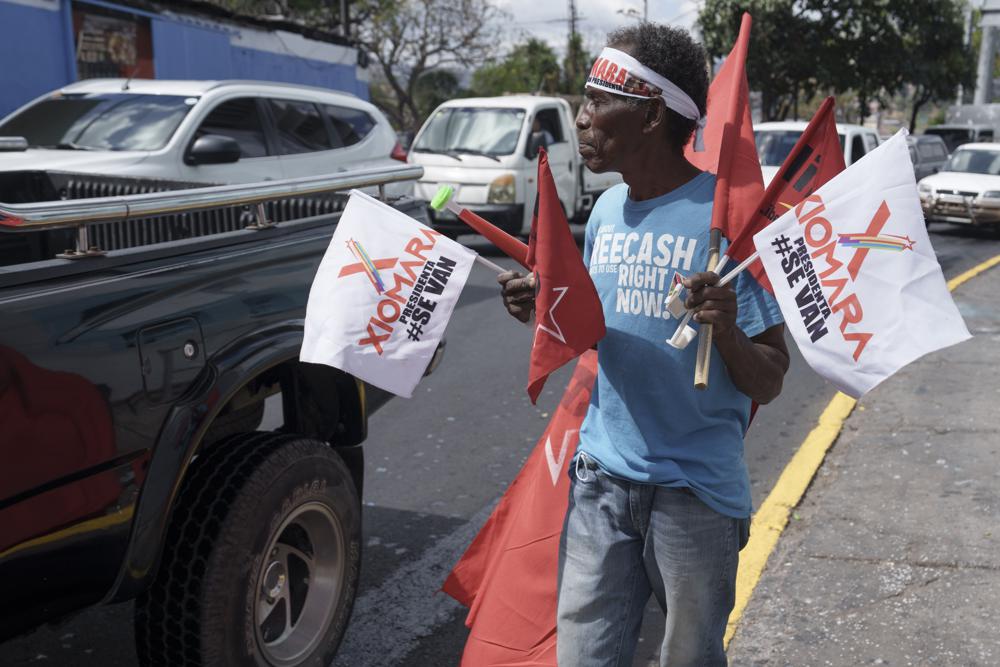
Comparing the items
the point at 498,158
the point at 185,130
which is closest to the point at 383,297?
the point at 185,130

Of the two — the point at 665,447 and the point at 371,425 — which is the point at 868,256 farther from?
the point at 371,425

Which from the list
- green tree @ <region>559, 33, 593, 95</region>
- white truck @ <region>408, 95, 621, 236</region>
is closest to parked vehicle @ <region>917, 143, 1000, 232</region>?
white truck @ <region>408, 95, 621, 236</region>

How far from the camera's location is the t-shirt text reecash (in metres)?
2.10

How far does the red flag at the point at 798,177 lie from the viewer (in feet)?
6.59

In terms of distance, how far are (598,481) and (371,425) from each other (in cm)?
393

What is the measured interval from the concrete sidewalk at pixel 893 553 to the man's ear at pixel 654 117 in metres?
2.02

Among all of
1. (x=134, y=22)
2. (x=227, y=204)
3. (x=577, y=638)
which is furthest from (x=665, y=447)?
(x=134, y=22)

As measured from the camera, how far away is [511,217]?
12312mm

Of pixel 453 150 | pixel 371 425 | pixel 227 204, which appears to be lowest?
pixel 371 425

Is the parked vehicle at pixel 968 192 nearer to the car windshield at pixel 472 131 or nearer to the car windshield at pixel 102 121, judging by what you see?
the car windshield at pixel 472 131

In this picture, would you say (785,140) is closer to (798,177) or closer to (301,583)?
(301,583)

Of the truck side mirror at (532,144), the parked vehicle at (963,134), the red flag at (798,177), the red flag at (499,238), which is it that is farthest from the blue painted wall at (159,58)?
the parked vehicle at (963,134)

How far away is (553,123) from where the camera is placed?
13664 mm

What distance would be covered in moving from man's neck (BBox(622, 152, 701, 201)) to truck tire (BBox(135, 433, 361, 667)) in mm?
1326
